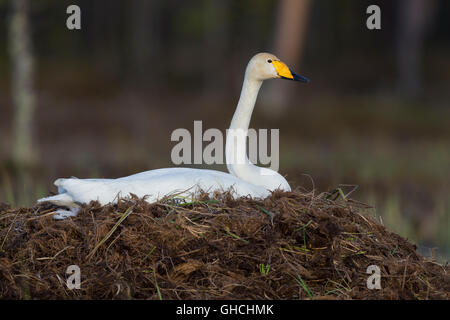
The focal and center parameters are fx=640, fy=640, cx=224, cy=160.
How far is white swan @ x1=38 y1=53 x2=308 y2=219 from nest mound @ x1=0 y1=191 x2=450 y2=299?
20cm

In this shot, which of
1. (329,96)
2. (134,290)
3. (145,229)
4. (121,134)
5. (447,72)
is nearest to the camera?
(134,290)

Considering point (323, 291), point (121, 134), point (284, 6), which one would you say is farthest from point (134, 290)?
point (284, 6)

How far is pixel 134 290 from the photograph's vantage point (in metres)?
4.06

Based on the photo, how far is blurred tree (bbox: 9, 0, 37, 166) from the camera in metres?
15.3

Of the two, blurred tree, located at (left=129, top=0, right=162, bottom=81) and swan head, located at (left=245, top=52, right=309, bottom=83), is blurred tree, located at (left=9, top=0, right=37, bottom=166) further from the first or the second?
blurred tree, located at (left=129, top=0, right=162, bottom=81)

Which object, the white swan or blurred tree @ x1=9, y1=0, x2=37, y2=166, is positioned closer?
the white swan

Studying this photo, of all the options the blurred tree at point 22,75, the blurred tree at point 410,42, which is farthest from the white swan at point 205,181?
the blurred tree at point 410,42

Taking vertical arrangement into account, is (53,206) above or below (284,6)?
below

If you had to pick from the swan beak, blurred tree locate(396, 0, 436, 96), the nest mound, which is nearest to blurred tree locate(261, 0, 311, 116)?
blurred tree locate(396, 0, 436, 96)

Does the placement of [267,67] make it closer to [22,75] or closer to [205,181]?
[205,181]

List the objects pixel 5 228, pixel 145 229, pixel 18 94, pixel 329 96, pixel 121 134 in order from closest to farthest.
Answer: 1. pixel 145 229
2. pixel 5 228
3. pixel 18 94
4. pixel 121 134
5. pixel 329 96

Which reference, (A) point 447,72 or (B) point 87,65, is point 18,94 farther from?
(A) point 447,72

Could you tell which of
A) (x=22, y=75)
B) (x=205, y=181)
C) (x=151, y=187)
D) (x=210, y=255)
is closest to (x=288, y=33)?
(x=22, y=75)

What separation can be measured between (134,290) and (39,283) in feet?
2.12
